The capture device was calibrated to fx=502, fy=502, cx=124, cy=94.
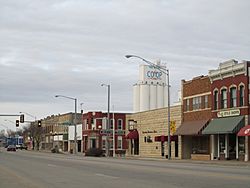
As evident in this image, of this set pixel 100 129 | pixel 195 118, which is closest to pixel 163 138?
pixel 195 118

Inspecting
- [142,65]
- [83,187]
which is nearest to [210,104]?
[83,187]

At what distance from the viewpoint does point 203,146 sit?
2169 inches

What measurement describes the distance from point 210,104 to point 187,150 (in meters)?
7.65

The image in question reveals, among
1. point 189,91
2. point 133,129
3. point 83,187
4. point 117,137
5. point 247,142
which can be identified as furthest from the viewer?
point 117,137

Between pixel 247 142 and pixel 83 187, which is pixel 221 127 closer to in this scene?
pixel 247 142

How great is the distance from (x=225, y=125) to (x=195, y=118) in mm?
7670

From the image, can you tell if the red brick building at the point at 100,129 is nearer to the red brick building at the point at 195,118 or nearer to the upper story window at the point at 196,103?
the red brick building at the point at 195,118

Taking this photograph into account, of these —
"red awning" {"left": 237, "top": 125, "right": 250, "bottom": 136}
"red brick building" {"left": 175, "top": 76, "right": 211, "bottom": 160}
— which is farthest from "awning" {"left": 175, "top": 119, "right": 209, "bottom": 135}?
"red awning" {"left": 237, "top": 125, "right": 250, "bottom": 136}

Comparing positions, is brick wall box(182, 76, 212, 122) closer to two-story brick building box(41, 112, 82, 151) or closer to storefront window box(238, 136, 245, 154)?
storefront window box(238, 136, 245, 154)

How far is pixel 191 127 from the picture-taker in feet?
180

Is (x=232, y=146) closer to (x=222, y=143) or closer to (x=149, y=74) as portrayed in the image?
(x=222, y=143)

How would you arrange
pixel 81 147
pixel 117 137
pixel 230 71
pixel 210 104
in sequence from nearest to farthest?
pixel 230 71, pixel 210 104, pixel 117 137, pixel 81 147

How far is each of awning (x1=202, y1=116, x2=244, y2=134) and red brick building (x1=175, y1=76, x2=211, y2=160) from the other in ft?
5.21

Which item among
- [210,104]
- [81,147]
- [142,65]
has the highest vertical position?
[142,65]
